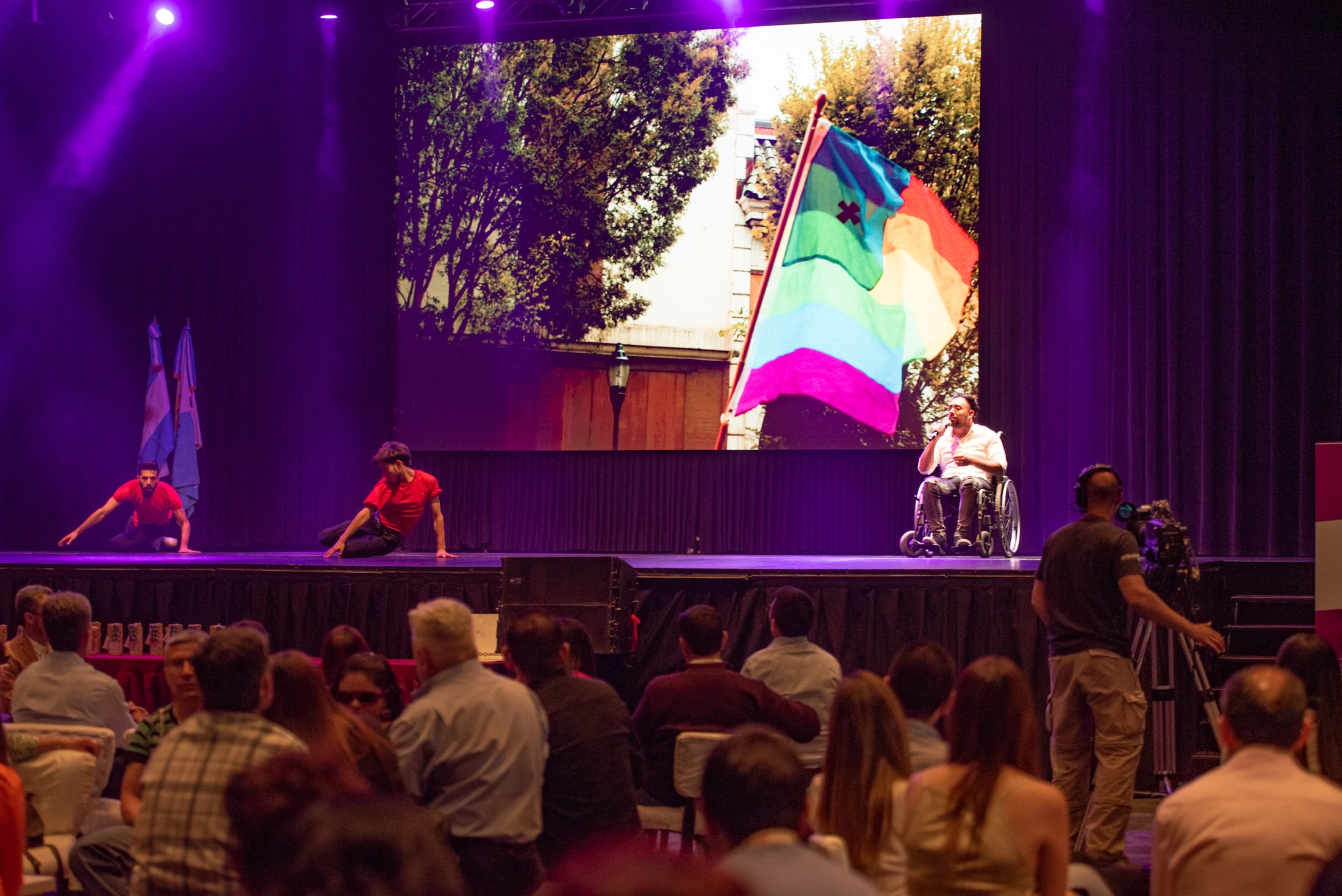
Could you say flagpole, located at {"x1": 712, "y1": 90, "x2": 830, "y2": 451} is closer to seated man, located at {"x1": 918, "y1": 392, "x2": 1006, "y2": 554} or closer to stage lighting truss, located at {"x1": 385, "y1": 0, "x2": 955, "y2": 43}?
stage lighting truss, located at {"x1": 385, "y1": 0, "x2": 955, "y2": 43}

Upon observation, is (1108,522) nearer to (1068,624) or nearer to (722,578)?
(1068,624)

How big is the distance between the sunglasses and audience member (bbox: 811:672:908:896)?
163 centimetres

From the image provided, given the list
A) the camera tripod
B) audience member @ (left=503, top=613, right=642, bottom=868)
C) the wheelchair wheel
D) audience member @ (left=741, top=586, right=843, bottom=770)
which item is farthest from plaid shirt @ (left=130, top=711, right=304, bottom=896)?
the wheelchair wheel

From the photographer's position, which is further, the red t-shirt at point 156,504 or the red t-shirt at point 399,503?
the red t-shirt at point 156,504

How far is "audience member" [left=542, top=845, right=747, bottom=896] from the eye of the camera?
3.03ft

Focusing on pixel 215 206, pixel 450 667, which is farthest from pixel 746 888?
pixel 215 206

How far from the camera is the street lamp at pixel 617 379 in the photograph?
1063 cm

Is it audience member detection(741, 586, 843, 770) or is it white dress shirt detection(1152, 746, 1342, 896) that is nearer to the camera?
white dress shirt detection(1152, 746, 1342, 896)

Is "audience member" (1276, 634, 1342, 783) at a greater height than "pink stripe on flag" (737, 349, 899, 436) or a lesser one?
lesser

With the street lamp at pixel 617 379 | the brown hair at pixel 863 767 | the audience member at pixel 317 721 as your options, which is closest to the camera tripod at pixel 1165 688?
the brown hair at pixel 863 767

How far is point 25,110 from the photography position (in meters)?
11.6

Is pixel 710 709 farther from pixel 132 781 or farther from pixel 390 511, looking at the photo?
pixel 390 511

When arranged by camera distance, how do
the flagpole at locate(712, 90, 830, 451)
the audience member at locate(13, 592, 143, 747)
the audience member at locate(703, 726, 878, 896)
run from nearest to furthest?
the audience member at locate(703, 726, 878, 896), the audience member at locate(13, 592, 143, 747), the flagpole at locate(712, 90, 830, 451)

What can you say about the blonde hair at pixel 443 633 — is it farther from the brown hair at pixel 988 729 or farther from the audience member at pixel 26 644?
the audience member at pixel 26 644
